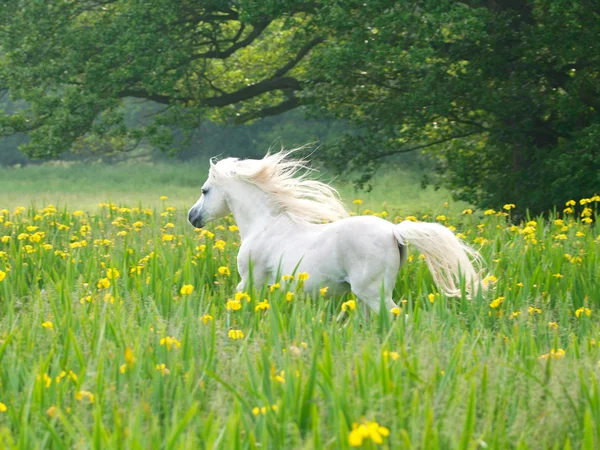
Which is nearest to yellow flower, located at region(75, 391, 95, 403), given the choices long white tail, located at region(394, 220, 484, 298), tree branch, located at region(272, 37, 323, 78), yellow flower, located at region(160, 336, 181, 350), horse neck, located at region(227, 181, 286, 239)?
yellow flower, located at region(160, 336, 181, 350)

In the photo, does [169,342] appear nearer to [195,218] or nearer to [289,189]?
[289,189]

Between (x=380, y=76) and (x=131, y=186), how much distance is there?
71.0ft

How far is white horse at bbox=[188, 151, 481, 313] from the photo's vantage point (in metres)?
5.53

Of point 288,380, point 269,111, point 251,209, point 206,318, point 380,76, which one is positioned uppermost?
point 380,76

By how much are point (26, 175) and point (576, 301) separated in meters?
37.6

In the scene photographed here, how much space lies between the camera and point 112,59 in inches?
636

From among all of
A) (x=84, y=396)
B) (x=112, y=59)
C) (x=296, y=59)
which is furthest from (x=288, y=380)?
(x=296, y=59)

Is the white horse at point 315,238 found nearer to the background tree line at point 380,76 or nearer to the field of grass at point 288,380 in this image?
the field of grass at point 288,380

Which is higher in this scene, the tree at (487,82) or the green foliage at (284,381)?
the tree at (487,82)

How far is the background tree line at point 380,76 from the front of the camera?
539 inches

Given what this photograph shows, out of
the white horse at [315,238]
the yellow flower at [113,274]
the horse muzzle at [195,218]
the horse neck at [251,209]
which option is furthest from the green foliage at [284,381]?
the horse muzzle at [195,218]

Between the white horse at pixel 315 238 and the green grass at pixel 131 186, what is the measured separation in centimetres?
1626

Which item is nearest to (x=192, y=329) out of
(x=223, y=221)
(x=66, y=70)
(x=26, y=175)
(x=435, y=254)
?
(x=435, y=254)

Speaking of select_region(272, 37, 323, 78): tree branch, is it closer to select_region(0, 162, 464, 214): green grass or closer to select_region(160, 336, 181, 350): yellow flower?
select_region(0, 162, 464, 214): green grass
